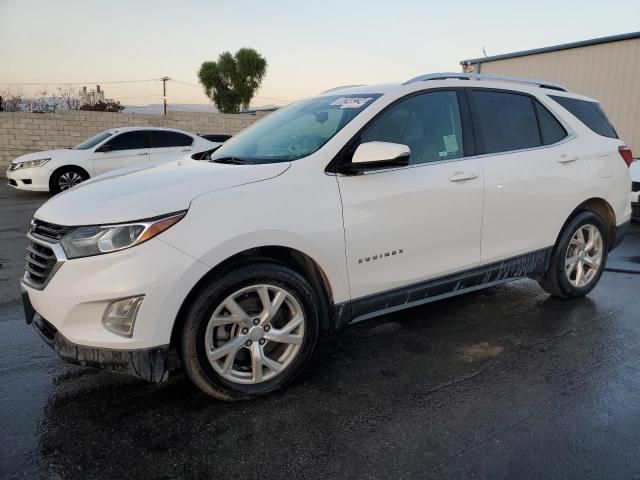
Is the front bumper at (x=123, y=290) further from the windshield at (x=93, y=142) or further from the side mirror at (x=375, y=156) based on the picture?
the windshield at (x=93, y=142)

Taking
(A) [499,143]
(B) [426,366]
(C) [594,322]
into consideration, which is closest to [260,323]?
(B) [426,366]

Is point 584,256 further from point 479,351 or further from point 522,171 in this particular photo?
point 479,351

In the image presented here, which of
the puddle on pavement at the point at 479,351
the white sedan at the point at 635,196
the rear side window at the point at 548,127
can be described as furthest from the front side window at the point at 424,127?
the white sedan at the point at 635,196

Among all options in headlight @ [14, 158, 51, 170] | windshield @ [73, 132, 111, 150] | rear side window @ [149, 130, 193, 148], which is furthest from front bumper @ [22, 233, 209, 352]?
windshield @ [73, 132, 111, 150]

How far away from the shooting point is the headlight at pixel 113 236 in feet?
7.89

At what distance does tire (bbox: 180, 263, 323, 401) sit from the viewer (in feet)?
8.48

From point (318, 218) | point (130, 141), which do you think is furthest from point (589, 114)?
point (130, 141)

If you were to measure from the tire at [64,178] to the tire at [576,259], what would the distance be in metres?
9.87

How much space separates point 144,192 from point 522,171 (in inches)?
108

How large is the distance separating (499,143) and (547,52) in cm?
1439

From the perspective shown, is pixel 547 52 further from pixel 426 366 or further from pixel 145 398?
pixel 145 398

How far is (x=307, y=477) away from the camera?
2197 millimetres

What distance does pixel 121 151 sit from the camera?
37.1 feet

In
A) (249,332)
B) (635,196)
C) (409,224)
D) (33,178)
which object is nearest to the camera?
(249,332)
